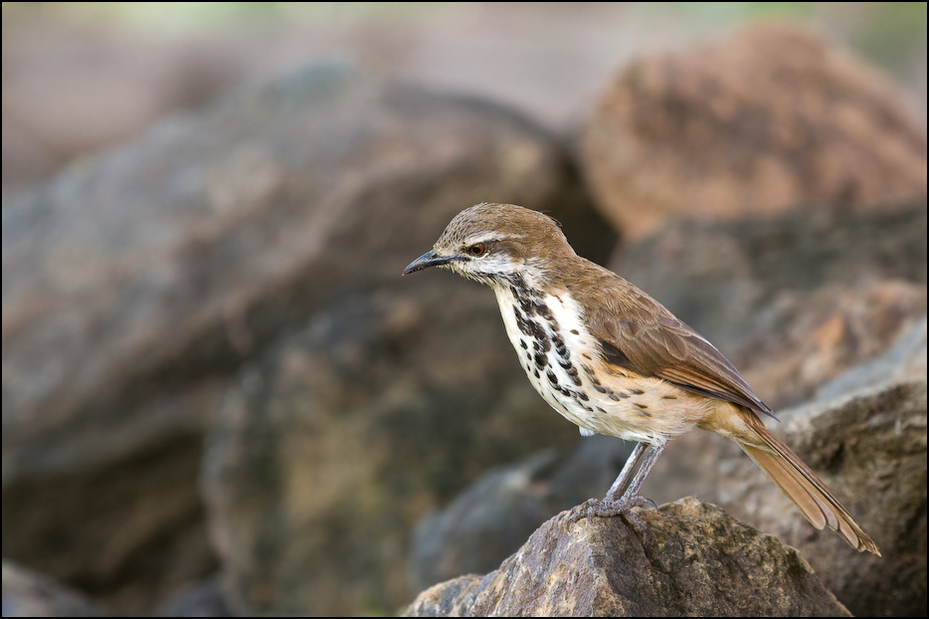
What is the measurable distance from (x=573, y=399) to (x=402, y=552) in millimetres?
4597

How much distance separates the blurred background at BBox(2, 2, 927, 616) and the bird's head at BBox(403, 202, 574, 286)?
8.79ft

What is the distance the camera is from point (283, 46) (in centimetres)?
2123

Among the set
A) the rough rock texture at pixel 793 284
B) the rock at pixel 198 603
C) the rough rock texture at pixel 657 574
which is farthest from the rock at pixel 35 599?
the rough rock texture at pixel 793 284

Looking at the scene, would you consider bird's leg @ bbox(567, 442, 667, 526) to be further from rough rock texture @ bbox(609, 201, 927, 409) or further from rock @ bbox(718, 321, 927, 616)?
rough rock texture @ bbox(609, 201, 927, 409)

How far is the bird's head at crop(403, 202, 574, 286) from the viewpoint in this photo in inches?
172

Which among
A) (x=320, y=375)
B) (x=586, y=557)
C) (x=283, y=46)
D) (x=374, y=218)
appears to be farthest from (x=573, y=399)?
(x=283, y=46)

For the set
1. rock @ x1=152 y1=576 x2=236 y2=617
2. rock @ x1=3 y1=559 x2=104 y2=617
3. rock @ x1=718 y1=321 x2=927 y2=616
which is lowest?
rock @ x1=718 y1=321 x2=927 y2=616

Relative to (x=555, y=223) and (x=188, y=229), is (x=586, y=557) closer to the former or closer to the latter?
(x=555, y=223)

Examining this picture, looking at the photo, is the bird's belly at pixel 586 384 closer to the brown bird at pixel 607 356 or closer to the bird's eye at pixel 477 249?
the brown bird at pixel 607 356

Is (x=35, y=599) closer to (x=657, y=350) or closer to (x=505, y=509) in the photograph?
(x=505, y=509)

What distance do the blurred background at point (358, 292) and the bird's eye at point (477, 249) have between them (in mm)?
2773

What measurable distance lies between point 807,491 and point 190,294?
6554 mm

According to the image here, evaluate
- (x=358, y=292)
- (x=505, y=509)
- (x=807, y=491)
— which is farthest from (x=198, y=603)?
(x=807, y=491)

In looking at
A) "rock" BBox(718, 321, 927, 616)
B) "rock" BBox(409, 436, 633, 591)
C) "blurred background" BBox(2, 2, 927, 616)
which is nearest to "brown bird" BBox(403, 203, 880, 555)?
"rock" BBox(718, 321, 927, 616)
